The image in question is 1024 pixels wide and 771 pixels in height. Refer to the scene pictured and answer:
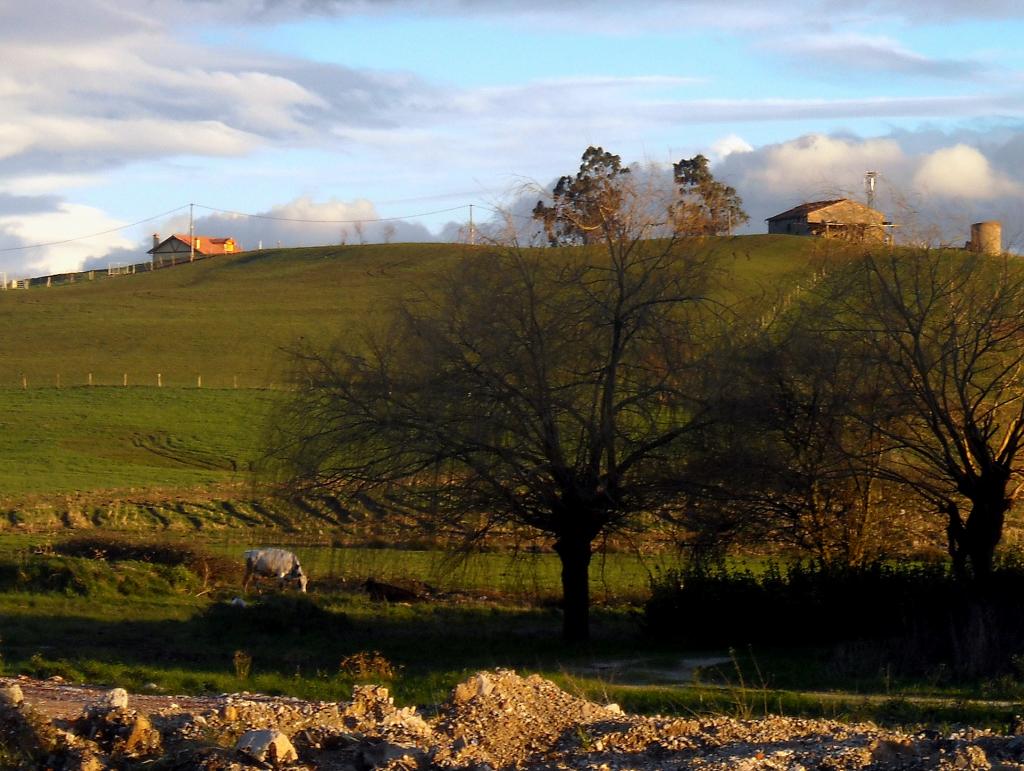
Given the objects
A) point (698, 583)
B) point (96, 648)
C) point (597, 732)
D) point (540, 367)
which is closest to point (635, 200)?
point (540, 367)

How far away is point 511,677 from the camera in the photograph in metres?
10.3

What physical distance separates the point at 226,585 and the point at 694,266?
12444 millimetres

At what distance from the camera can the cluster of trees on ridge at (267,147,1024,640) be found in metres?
19.5

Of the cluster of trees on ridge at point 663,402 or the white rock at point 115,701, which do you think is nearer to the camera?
the white rock at point 115,701

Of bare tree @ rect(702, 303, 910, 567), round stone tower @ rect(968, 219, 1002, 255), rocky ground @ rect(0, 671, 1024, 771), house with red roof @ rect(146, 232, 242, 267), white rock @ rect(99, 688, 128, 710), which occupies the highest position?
house with red roof @ rect(146, 232, 242, 267)

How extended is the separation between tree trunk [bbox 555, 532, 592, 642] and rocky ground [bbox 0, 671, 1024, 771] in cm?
1090

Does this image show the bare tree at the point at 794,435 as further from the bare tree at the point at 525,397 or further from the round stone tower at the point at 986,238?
the round stone tower at the point at 986,238

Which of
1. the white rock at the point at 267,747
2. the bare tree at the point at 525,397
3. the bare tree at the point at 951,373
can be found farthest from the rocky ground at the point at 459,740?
the bare tree at the point at 951,373

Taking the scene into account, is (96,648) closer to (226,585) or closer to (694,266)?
(226,585)

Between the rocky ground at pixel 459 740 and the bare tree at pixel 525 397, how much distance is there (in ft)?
32.2

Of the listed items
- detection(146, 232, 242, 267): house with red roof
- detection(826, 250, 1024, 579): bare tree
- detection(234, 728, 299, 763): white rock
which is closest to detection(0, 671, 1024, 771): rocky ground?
detection(234, 728, 299, 763): white rock

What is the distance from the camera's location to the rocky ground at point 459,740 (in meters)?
8.36

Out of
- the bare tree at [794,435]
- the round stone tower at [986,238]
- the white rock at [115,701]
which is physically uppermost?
the round stone tower at [986,238]

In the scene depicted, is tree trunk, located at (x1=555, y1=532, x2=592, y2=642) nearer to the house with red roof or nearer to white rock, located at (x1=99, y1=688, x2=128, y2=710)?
white rock, located at (x1=99, y1=688, x2=128, y2=710)
